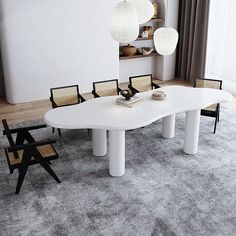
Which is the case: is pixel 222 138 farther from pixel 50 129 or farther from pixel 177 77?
pixel 177 77

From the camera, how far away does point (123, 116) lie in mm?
4762

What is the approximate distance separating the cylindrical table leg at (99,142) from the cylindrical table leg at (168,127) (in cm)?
115

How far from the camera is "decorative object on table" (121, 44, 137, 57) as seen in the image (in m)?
8.43

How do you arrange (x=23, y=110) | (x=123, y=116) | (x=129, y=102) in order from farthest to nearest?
(x=23, y=110), (x=129, y=102), (x=123, y=116)

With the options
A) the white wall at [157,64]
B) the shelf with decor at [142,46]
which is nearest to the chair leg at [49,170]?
the shelf with decor at [142,46]

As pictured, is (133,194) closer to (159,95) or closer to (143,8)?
(159,95)

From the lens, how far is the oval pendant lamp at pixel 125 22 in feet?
13.0

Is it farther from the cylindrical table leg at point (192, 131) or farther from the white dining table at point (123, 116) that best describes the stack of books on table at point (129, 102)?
the cylindrical table leg at point (192, 131)

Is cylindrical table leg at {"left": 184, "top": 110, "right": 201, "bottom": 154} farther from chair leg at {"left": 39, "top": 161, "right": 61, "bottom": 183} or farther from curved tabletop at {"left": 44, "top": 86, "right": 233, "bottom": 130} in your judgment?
chair leg at {"left": 39, "top": 161, "right": 61, "bottom": 183}

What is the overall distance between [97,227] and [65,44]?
15.3 ft

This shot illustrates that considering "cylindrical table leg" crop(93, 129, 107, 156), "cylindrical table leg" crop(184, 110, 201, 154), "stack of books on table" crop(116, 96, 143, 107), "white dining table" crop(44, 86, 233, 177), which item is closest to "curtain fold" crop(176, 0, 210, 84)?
"white dining table" crop(44, 86, 233, 177)

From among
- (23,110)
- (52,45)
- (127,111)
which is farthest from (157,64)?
(127,111)

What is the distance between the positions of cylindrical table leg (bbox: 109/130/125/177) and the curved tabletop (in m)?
0.21

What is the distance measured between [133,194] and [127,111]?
3.75 feet
